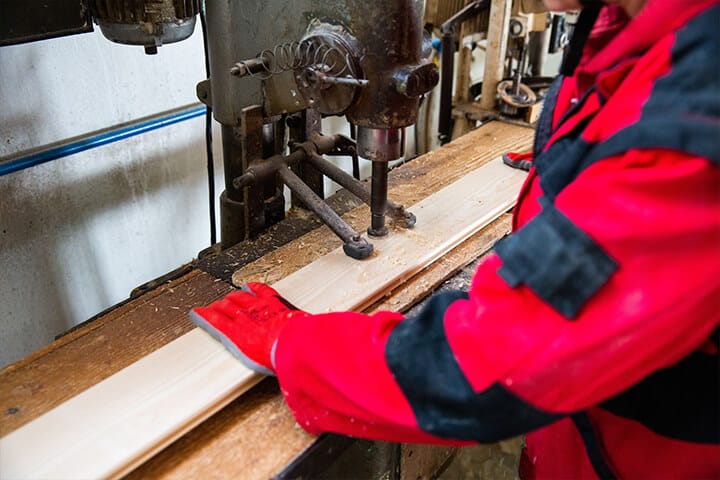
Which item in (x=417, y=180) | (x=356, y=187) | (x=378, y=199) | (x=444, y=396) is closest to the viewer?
(x=444, y=396)

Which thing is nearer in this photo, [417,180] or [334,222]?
[334,222]

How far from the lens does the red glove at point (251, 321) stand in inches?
34.8

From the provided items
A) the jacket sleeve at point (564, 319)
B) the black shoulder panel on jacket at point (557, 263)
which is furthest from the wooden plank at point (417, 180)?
the black shoulder panel on jacket at point (557, 263)

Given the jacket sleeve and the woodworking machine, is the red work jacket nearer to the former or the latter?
the jacket sleeve

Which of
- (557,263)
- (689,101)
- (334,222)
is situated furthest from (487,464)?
(689,101)

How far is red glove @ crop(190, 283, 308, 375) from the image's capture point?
2.90ft

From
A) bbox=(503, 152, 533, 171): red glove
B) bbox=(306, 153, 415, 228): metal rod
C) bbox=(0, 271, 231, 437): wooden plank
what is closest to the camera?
bbox=(0, 271, 231, 437): wooden plank

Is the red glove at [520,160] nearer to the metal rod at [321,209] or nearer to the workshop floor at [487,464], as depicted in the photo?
the metal rod at [321,209]

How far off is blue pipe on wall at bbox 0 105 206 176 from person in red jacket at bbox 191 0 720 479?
99 cm

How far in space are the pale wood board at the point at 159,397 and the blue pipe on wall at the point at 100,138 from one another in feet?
2.59

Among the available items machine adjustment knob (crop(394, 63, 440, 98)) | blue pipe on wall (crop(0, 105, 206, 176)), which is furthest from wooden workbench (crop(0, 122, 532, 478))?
blue pipe on wall (crop(0, 105, 206, 176))

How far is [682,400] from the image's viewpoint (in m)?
0.76

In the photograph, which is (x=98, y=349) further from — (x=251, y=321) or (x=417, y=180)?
(x=417, y=180)

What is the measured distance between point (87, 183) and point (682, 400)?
1521mm
